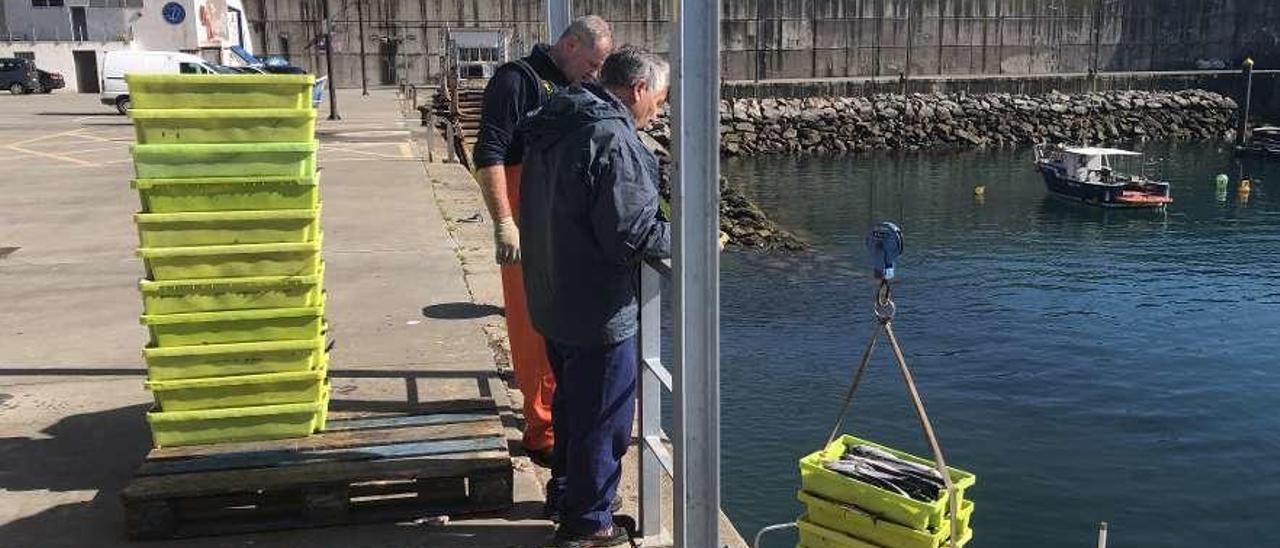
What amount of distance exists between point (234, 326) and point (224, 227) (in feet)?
1.31

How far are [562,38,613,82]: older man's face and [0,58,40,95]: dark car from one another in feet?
134

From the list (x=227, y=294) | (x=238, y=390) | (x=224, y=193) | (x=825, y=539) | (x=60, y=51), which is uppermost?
(x=60, y=51)

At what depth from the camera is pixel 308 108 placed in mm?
4102

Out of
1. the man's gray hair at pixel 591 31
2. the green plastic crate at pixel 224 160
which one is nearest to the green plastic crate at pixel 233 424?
the green plastic crate at pixel 224 160

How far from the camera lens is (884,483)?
361cm

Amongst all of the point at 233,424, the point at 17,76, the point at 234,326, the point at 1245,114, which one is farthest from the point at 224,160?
the point at 1245,114

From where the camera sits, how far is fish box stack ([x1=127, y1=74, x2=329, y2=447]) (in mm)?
3975

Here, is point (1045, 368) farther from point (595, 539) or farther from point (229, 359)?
point (229, 359)

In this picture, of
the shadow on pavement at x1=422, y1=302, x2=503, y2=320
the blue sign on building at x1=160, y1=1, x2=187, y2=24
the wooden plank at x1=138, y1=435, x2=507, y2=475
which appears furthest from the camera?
the blue sign on building at x1=160, y1=1, x2=187, y2=24

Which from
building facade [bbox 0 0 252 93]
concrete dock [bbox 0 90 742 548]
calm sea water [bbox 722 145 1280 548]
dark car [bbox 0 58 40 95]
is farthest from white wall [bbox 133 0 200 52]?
concrete dock [bbox 0 90 742 548]

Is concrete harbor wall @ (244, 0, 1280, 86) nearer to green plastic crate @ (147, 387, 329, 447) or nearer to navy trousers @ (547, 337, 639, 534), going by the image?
green plastic crate @ (147, 387, 329, 447)

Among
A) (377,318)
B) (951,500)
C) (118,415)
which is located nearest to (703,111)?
(951,500)

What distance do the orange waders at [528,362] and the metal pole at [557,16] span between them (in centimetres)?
123

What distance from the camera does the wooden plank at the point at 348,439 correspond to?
407 cm
